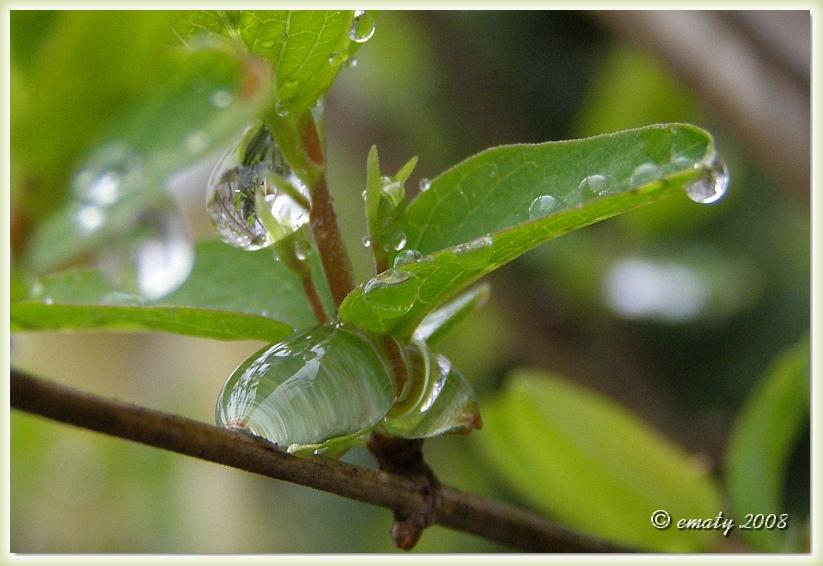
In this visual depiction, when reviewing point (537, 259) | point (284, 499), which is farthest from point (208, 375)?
point (537, 259)

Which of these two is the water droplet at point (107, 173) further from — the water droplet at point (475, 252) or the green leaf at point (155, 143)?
the water droplet at point (475, 252)

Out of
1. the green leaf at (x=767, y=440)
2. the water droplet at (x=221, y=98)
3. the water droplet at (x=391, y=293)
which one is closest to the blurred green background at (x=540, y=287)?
the green leaf at (x=767, y=440)

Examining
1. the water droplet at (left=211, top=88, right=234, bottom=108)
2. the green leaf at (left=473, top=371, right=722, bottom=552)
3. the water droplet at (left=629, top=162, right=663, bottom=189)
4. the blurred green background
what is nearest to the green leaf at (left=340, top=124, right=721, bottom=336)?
the water droplet at (left=629, top=162, right=663, bottom=189)

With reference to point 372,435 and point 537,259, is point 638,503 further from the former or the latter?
point 537,259

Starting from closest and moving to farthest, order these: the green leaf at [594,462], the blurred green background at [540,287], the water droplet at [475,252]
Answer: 1. the water droplet at [475,252]
2. the green leaf at [594,462]
3. the blurred green background at [540,287]

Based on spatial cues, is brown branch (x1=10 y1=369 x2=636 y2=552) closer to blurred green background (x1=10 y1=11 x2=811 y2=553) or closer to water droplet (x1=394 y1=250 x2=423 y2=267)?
water droplet (x1=394 y1=250 x2=423 y2=267)
